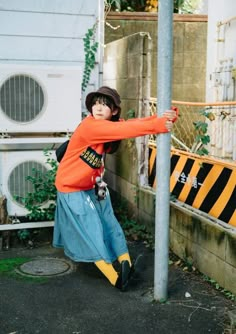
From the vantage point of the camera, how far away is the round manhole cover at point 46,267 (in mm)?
4990

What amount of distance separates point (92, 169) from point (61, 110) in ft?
3.70

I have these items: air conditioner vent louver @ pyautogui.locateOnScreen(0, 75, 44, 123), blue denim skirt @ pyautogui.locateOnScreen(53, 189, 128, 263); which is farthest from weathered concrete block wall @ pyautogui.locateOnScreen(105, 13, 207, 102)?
blue denim skirt @ pyautogui.locateOnScreen(53, 189, 128, 263)

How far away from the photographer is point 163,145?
4066 millimetres

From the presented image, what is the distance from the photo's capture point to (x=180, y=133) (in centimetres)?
812

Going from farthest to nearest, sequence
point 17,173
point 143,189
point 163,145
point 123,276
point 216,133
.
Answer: point 216,133 → point 143,189 → point 17,173 → point 123,276 → point 163,145

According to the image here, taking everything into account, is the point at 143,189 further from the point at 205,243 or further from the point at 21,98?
the point at 21,98

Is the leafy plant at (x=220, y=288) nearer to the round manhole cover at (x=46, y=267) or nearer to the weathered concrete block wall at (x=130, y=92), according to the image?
the round manhole cover at (x=46, y=267)

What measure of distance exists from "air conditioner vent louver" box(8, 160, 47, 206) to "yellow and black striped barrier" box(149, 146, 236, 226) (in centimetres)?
167

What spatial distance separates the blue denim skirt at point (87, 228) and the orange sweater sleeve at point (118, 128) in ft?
2.12

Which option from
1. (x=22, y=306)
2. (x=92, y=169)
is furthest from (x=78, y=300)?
(x=92, y=169)

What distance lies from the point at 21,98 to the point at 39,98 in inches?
8.1

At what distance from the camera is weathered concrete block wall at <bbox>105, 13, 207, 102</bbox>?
8820mm

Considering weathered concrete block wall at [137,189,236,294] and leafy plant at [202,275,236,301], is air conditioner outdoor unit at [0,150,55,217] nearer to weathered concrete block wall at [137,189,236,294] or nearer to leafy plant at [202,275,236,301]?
weathered concrete block wall at [137,189,236,294]

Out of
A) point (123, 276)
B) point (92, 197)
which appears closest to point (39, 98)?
point (92, 197)
